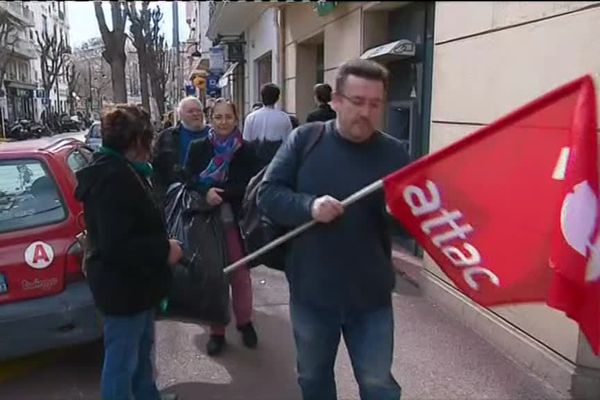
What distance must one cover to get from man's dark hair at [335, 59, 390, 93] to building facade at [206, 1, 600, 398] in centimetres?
18

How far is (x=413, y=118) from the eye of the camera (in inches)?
248

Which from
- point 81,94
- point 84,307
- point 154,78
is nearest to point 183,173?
point 84,307

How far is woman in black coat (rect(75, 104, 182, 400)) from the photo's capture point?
8.32 feet

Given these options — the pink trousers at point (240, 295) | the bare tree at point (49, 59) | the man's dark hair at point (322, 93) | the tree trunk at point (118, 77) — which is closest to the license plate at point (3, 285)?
the pink trousers at point (240, 295)

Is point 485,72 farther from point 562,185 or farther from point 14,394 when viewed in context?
point 14,394

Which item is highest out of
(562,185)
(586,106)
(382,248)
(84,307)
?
(586,106)

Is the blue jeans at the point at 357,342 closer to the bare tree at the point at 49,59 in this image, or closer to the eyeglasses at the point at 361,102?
the eyeglasses at the point at 361,102

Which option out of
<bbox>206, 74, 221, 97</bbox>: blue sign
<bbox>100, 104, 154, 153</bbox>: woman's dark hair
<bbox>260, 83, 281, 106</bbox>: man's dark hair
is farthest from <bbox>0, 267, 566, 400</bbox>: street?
<bbox>206, 74, 221, 97</bbox>: blue sign

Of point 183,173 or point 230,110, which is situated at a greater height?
point 230,110

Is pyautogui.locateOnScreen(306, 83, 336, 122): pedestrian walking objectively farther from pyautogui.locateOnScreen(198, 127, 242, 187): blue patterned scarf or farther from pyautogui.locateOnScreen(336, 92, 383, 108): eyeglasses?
pyautogui.locateOnScreen(336, 92, 383, 108): eyeglasses

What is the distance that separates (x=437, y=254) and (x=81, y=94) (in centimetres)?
7099

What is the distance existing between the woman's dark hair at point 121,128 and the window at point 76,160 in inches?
59.9

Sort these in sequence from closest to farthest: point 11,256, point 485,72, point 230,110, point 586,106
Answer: point 586,106 → point 11,256 → point 230,110 → point 485,72

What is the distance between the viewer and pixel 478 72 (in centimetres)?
436
